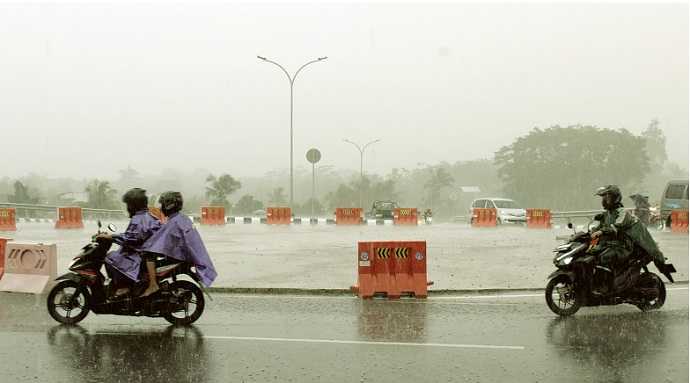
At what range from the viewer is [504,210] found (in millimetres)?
36250

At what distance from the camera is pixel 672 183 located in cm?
3059

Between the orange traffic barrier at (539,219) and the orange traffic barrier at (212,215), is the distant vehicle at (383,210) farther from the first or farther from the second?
the orange traffic barrier at (539,219)

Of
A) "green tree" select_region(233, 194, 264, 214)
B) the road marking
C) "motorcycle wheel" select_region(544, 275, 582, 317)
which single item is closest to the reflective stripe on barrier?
the road marking

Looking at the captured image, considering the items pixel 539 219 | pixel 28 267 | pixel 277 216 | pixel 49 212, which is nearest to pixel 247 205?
pixel 49 212

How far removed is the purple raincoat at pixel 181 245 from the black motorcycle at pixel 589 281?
449cm

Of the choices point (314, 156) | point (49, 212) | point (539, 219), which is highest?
point (314, 156)

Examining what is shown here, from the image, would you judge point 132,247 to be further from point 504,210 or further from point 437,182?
point 437,182

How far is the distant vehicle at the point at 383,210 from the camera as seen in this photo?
46.2 m

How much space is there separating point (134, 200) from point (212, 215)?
93.6 feet

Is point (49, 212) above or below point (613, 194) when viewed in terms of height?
below

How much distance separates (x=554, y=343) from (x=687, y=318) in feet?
8.85

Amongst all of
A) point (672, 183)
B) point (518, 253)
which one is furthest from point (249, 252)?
point (672, 183)

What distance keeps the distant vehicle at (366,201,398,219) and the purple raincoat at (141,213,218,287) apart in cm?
3773

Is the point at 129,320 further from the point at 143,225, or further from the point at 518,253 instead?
the point at 518,253
